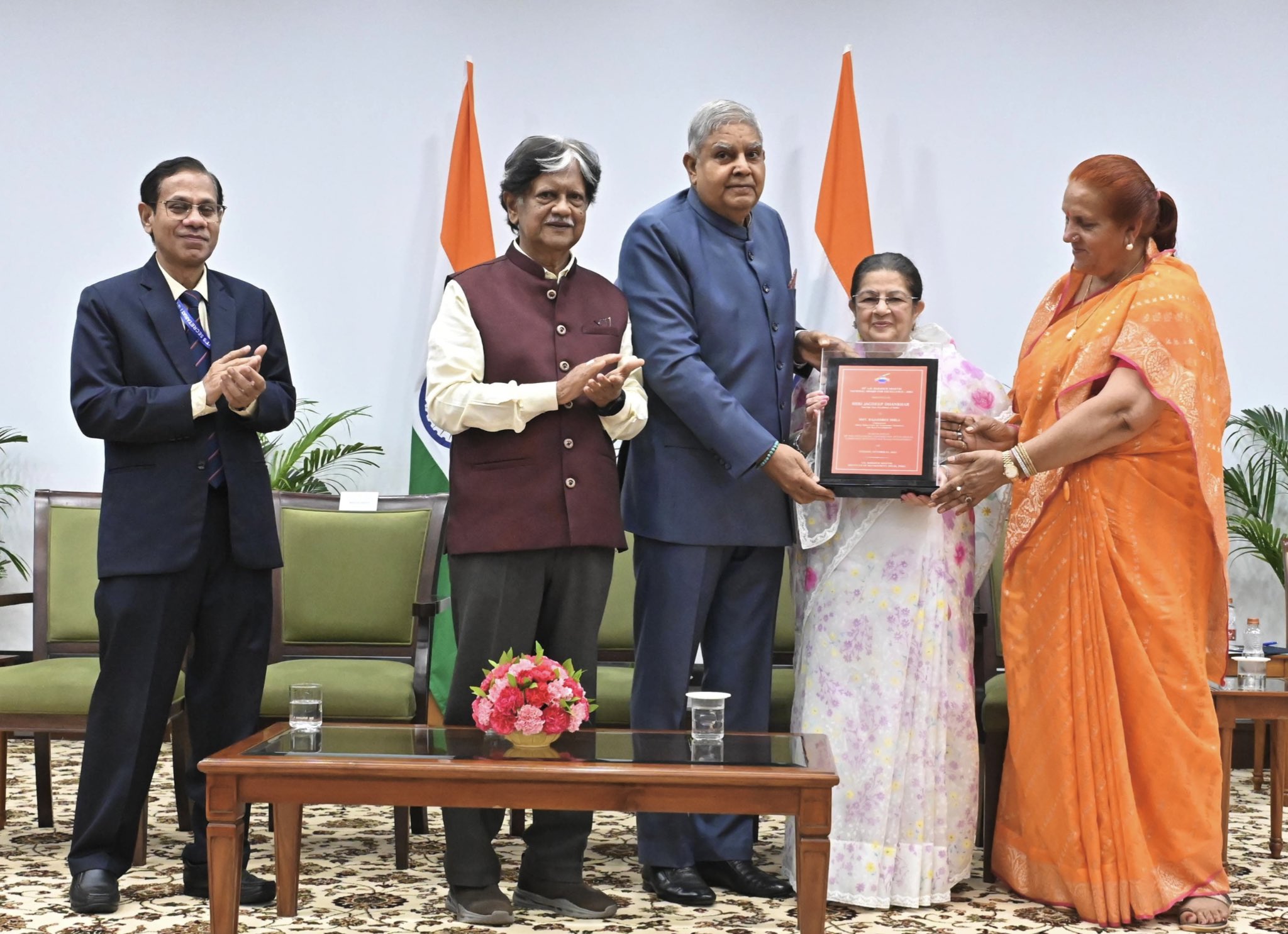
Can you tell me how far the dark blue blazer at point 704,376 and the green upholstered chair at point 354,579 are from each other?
112cm

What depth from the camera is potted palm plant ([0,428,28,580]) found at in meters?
5.52

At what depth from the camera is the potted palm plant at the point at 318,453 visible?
525cm

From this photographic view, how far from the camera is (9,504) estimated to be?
18.2 ft

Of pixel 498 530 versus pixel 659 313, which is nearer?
pixel 498 530

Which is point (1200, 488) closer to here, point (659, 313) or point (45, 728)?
point (659, 313)

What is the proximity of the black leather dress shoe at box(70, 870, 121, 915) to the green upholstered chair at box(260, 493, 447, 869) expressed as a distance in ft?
3.40

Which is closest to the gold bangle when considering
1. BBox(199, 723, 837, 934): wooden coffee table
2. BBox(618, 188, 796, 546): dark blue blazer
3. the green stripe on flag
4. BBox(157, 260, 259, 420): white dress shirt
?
BBox(618, 188, 796, 546): dark blue blazer

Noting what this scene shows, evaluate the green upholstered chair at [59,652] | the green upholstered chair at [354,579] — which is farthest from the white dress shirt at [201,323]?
the green upholstered chair at [354,579]

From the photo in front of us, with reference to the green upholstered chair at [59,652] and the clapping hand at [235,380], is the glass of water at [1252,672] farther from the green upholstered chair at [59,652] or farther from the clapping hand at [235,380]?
the green upholstered chair at [59,652]

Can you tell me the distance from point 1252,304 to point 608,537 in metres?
3.78

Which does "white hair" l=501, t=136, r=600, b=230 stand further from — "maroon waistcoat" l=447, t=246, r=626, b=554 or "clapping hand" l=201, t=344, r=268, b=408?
"clapping hand" l=201, t=344, r=268, b=408

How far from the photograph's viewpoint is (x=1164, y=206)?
3102 millimetres

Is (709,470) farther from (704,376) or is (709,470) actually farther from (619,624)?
(619,624)

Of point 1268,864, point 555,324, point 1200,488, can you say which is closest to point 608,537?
point 555,324
